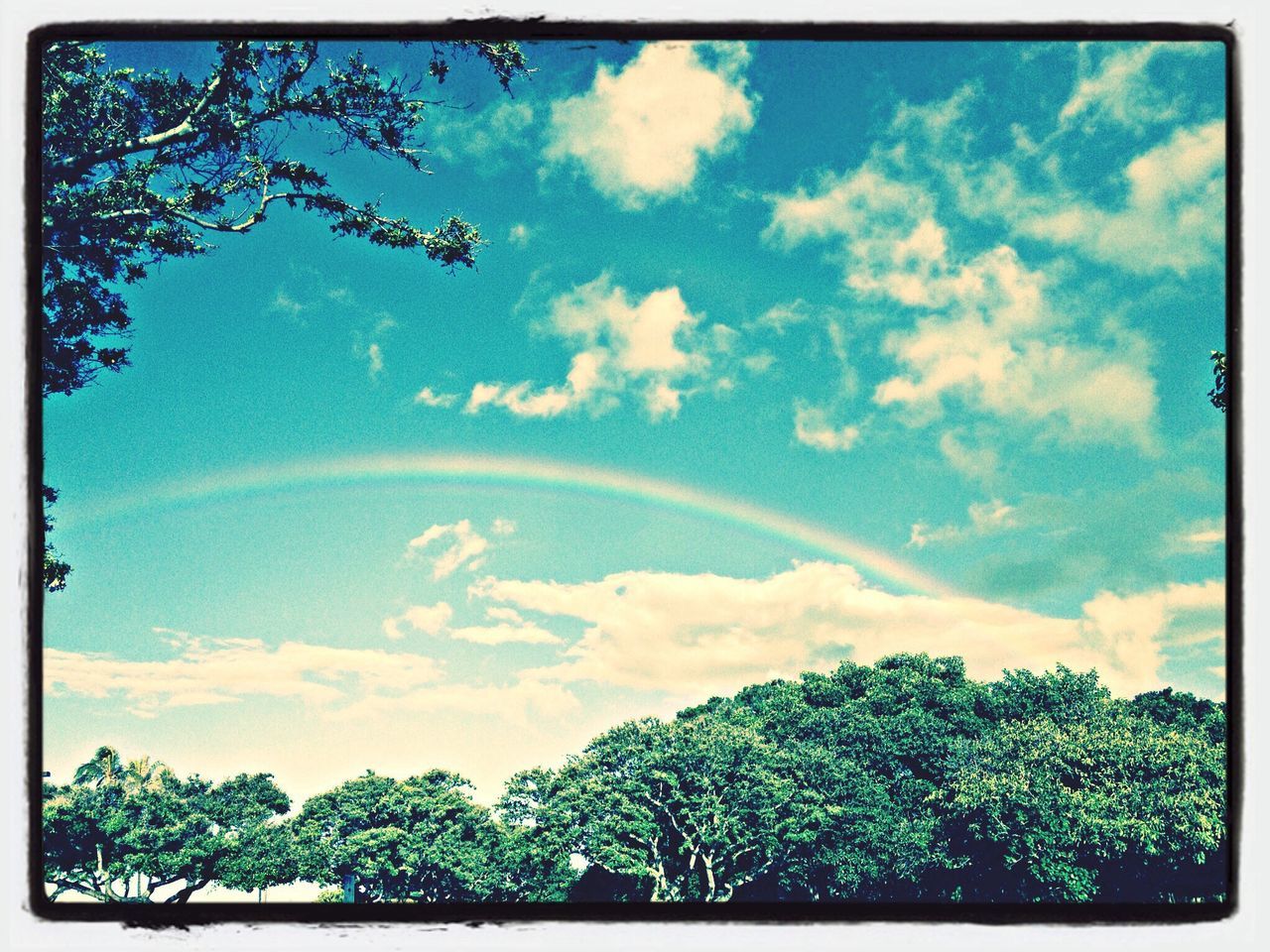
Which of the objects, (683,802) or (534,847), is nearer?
(534,847)

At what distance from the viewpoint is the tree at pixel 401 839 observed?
11.4 metres

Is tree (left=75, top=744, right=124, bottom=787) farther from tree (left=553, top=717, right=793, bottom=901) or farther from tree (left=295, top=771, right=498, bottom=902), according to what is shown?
tree (left=553, top=717, right=793, bottom=901)

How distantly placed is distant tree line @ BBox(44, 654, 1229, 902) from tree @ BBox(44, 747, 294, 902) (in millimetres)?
24

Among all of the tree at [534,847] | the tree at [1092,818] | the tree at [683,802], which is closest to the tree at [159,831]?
the tree at [534,847]

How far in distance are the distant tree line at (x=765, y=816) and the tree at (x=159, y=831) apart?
0.02 m

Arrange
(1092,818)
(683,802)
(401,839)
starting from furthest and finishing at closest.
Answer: (683,802), (401,839), (1092,818)

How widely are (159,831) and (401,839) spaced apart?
2774mm

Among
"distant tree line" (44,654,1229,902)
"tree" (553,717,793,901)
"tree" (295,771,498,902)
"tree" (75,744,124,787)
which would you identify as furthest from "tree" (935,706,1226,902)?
"tree" (75,744,124,787)

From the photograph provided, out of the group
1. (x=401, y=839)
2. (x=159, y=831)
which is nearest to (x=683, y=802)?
(x=401, y=839)

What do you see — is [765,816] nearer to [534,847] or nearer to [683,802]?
[683,802]

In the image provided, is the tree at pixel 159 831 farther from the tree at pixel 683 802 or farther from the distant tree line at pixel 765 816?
the tree at pixel 683 802

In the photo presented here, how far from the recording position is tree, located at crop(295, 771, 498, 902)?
11430 millimetres

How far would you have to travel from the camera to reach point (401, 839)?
11.6 metres

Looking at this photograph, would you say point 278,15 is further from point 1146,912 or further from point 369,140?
point 369,140
